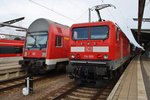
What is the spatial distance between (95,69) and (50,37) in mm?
4119

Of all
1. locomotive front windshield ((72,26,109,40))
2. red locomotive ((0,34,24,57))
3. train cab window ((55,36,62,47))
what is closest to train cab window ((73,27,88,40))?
locomotive front windshield ((72,26,109,40))

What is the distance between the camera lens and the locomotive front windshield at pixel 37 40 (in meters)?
12.7

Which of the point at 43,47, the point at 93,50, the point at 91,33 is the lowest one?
the point at 93,50

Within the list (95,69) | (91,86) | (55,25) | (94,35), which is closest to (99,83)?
(91,86)

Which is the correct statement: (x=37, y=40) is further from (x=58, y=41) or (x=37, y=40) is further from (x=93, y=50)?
(x=93, y=50)

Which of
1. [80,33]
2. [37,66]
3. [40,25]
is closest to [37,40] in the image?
[40,25]

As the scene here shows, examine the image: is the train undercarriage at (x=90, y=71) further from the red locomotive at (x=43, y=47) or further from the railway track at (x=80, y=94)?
the red locomotive at (x=43, y=47)

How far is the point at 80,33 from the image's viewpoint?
10461 mm

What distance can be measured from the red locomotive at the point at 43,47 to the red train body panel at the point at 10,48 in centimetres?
546

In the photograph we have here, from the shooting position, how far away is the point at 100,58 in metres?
9.62

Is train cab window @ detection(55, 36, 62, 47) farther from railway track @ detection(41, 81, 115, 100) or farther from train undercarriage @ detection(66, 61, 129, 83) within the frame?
railway track @ detection(41, 81, 115, 100)

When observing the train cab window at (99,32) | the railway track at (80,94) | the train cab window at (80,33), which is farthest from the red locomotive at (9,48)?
the train cab window at (99,32)

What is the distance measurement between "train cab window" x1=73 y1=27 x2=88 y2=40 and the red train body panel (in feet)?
30.5

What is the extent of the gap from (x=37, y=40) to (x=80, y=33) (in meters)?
3.57
